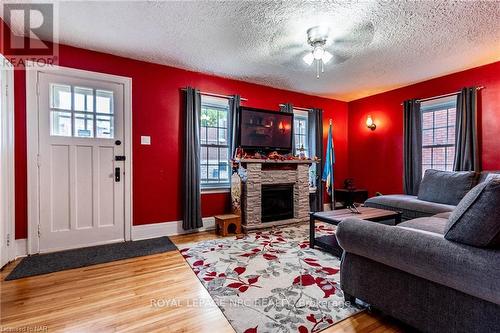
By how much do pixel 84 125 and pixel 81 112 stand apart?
0.16 m

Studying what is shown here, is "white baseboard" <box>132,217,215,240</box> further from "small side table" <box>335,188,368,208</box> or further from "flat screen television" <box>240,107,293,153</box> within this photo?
"small side table" <box>335,188,368,208</box>

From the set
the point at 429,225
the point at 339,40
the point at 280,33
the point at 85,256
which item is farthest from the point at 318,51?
the point at 85,256

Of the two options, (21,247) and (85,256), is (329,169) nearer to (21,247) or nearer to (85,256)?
(85,256)

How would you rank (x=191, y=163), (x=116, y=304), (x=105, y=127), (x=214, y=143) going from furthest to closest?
(x=214, y=143) → (x=191, y=163) → (x=105, y=127) → (x=116, y=304)

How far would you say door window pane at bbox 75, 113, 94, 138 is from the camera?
2953 mm

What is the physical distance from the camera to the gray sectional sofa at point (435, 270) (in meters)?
1.14

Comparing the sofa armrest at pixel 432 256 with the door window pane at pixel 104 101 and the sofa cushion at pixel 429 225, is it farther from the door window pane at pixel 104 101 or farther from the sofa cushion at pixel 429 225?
the door window pane at pixel 104 101

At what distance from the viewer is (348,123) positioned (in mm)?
5477

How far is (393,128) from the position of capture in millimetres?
4551

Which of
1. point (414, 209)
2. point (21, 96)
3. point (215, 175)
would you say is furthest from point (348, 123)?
point (21, 96)

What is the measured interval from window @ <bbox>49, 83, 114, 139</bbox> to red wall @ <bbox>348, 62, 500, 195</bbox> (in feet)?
15.2

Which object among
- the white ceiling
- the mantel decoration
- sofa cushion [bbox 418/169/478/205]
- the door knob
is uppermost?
the white ceiling

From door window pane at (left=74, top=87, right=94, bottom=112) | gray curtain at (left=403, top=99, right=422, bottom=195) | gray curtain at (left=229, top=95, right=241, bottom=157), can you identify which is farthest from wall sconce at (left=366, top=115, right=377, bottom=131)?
door window pane at (left=74, top=87, right=94, bottom=112)

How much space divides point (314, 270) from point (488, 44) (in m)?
3.28
